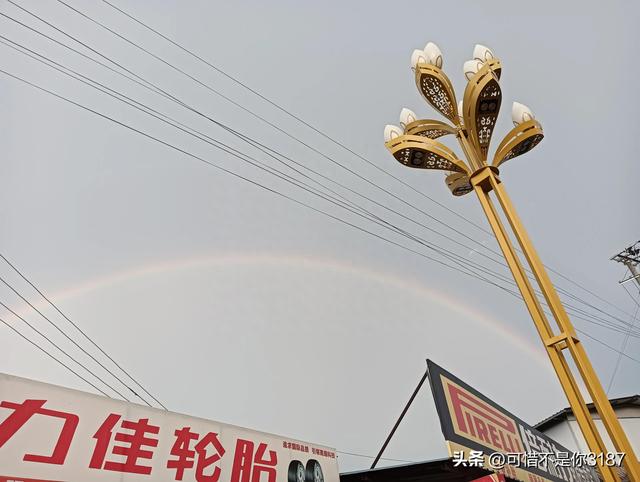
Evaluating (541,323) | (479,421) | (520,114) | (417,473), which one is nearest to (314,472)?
(417,473)

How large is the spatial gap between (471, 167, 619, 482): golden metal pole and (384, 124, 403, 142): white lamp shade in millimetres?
1313

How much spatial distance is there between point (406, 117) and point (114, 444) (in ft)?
19.4

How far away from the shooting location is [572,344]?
472cm

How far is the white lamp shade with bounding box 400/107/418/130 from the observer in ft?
22.4

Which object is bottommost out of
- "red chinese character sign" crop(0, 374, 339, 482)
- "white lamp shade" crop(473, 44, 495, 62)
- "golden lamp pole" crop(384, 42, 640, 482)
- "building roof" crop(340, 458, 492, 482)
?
"red chinese character sign" crop(0, 374, 339, 482)

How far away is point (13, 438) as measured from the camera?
4164 mm

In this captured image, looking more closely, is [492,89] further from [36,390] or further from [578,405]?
[36,390]

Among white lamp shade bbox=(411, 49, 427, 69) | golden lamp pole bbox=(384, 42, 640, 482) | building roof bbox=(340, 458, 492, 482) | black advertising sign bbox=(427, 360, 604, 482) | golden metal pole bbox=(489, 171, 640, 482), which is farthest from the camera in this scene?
building roof bbox=(340, 458, 492, 482)

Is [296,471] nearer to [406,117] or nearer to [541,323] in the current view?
[541,323]

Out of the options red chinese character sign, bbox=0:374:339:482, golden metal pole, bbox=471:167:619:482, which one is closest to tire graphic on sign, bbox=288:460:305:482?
red chinese character sign, bbox=0:374:339:482

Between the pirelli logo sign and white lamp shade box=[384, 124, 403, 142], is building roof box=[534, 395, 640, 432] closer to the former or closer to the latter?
the pirelli logo sign

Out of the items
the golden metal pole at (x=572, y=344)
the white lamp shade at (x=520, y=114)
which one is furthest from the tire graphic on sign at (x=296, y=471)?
the white lamp shade at (x=520, y=114)

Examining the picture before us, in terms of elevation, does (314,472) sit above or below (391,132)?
below

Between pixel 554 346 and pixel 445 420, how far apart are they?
1.66 m
